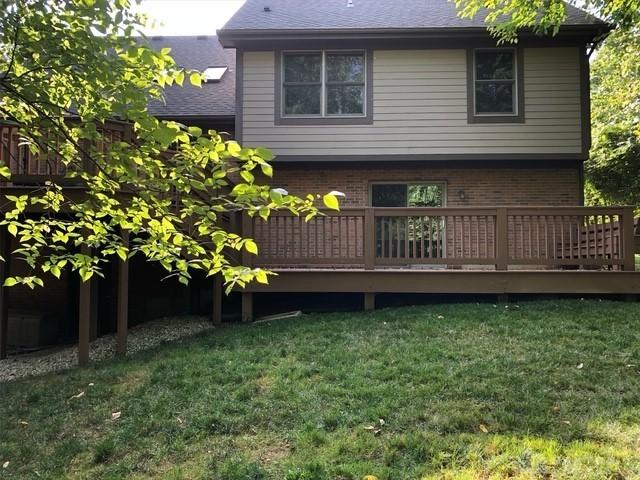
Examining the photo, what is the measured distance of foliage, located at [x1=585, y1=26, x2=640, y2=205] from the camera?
13.8 m

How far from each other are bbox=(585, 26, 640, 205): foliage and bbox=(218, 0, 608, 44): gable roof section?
5352 millimetres

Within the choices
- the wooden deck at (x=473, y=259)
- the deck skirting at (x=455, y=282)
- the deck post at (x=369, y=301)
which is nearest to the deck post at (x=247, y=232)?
the wooden deck at (x=473, y=259)

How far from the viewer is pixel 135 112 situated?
232 centimetres

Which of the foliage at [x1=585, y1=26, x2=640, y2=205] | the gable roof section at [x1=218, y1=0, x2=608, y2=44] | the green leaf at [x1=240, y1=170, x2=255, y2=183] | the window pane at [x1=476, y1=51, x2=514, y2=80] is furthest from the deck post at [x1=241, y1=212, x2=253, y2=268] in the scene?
the foliage at [x1=585, y1=26, x2=640, y2=205]

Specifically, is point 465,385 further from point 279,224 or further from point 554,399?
point 279,224

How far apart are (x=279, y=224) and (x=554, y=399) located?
17.4 ft

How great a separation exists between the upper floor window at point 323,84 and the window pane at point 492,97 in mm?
2309

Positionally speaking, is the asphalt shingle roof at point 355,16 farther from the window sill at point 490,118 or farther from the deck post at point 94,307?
the deck post at point 94,307

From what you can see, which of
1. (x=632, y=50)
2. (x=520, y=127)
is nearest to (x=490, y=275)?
(x=520, y=127)

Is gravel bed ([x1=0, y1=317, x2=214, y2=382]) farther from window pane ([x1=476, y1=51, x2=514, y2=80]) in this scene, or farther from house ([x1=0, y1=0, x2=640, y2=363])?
window pane ([x1=476, y1=51, x2=514, y2=80])

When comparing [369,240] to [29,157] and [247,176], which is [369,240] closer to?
[29,157]

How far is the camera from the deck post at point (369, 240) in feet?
25.4

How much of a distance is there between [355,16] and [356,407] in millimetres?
8629

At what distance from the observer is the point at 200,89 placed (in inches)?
469
